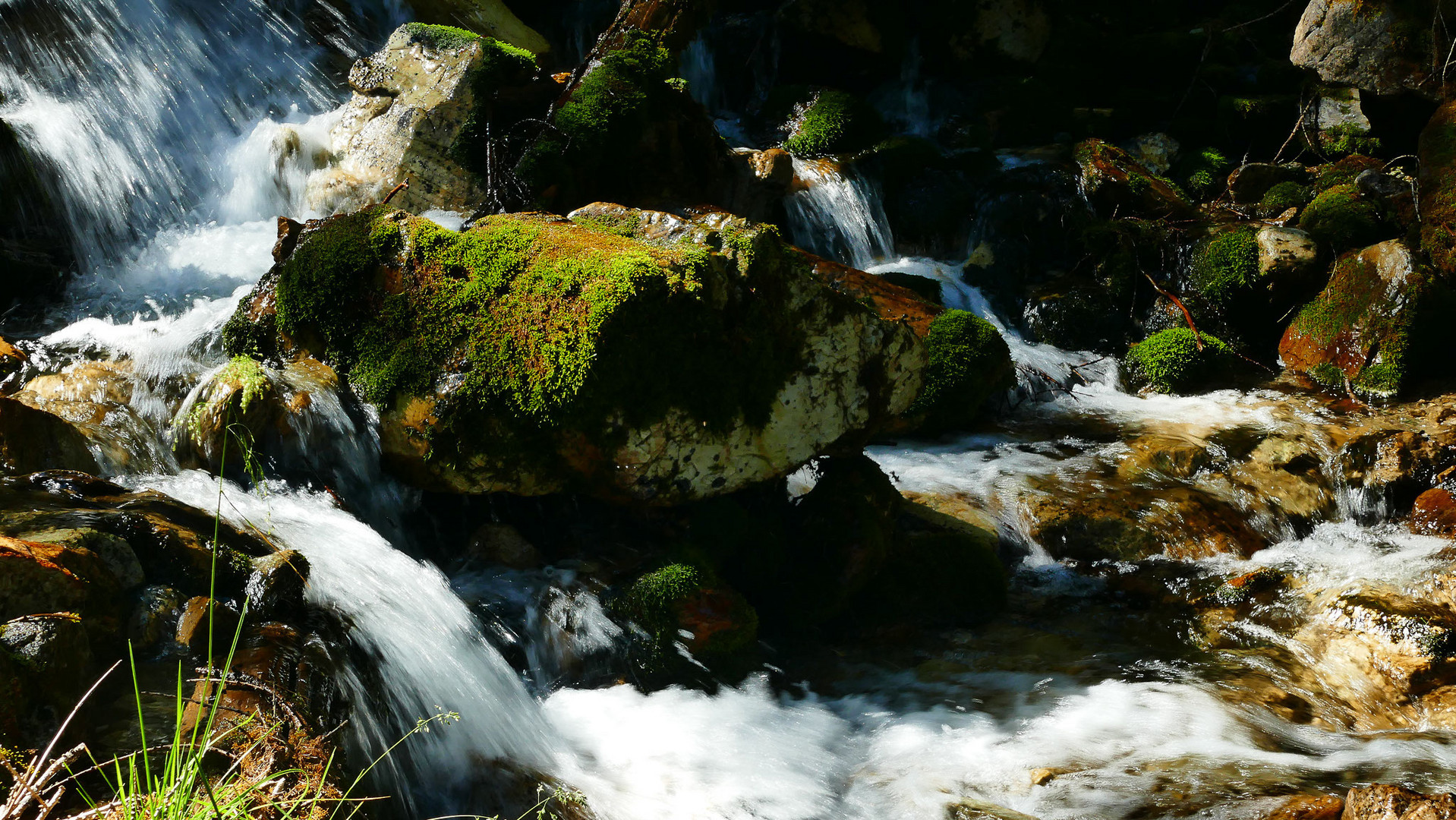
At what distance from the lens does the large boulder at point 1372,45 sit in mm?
11367

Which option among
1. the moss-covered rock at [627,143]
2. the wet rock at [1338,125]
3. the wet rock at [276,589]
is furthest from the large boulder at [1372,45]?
the wet rock at [276,589]

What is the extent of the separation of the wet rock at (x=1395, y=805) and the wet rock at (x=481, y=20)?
1323 cm

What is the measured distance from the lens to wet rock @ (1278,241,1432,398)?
408 inches

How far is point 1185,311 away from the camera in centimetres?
1155

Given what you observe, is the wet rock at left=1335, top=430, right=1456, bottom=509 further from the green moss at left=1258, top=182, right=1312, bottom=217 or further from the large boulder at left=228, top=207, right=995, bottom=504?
the green moss at left=1258, top=182, right=1312, bottom=217

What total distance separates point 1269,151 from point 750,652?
14904mm

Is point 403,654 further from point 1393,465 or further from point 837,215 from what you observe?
point 837,215

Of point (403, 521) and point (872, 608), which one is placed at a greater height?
point (403, 521)

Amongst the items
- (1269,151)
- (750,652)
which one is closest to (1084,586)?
(750,652)

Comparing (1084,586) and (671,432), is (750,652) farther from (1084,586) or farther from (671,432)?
(1084,586)

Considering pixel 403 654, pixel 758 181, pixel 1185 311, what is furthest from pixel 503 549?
pixel 1185 311

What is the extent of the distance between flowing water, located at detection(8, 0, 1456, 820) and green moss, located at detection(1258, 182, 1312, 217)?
5085 millimetres

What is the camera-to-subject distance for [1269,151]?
1627cm

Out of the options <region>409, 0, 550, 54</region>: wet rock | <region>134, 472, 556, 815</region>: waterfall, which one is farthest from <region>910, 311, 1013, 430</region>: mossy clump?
<region>409, 0, 550, 54</region>: wet rock
